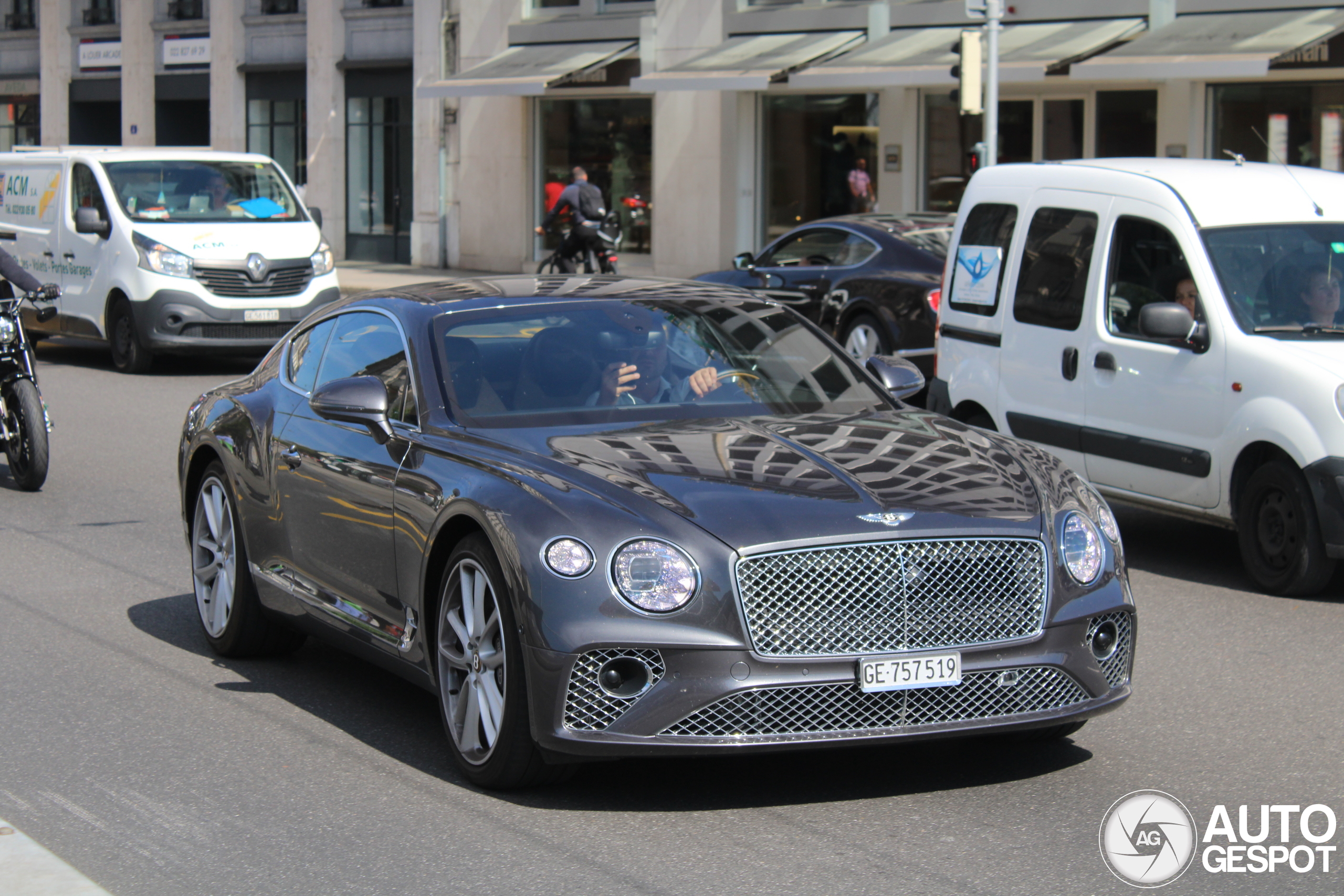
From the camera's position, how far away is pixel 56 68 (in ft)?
146

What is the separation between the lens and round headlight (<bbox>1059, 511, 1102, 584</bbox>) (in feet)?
16.9

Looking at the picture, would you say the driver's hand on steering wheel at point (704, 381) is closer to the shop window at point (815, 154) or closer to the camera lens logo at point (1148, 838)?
the camera lens logo at point (1148, 838)

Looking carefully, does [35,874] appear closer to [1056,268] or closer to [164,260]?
[1056,268]

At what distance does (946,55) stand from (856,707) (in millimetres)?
20097

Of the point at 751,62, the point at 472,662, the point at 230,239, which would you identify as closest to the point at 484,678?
the point at 472,662

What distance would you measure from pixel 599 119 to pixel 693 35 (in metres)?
2.79

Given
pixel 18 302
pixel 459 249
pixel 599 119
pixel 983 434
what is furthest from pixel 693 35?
pixel 983 434

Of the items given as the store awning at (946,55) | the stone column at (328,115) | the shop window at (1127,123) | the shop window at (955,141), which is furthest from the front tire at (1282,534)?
the stone column at (328,115)

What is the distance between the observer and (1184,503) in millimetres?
8617

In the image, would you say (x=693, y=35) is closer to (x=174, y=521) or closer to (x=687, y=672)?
(x=174, y=521)

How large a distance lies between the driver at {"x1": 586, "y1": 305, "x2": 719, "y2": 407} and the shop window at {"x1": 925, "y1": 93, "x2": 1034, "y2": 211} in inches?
745

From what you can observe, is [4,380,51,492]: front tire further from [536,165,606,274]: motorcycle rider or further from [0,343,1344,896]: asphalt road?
[536,165,606,274]: motorcycle rider

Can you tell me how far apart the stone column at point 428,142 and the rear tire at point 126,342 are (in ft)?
49.7

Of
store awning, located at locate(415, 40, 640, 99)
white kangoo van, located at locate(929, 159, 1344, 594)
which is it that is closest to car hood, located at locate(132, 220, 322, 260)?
white kangoo van, located at locate(929, 159, 1344, 594)
